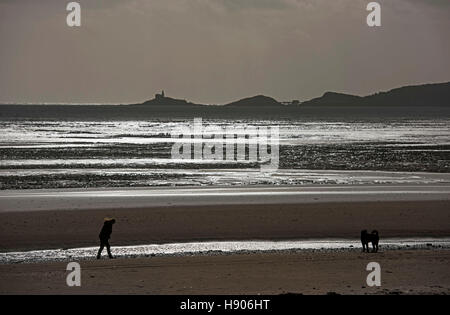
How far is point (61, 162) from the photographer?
38312mm

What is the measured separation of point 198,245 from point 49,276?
185 inches

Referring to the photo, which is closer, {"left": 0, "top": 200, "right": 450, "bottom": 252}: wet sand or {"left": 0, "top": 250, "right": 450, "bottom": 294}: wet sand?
{"left": 0, "top": 250, "right": 450, "bottom": 294}: wet sand

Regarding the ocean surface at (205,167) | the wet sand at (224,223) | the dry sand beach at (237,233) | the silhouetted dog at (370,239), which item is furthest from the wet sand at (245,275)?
the ocean surface at (205,167)

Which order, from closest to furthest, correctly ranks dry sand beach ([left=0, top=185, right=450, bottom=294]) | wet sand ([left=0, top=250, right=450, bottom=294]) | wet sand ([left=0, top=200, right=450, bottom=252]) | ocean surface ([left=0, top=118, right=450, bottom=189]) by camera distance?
wet sand ([left=0, top=250, right=450, bottom=294]), dry sand beach ([left=0, top=185, right=450, bottom=294]), wet sand ([left=0, top=200, right=450, bottom=252]), ocean surface ([left=0, top=118, right=450, bottom=189])

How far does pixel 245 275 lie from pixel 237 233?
18.1 feet

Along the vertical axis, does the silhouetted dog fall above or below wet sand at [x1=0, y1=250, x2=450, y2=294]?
above

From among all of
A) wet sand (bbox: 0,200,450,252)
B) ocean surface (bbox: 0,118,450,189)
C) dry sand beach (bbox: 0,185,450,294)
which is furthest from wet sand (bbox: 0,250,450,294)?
ocean surface (bbox: 0,118,450,189)

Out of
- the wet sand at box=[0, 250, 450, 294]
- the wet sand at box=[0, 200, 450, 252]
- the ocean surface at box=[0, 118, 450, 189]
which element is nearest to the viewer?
the wet sand at box=[0, 250, 450, 294]

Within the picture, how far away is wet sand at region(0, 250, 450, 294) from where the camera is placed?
1047 centimetres

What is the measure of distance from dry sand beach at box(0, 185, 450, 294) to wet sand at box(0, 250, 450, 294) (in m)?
0.02

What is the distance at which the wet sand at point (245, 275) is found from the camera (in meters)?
10.5

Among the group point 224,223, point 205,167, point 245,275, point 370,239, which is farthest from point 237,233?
point 205,167

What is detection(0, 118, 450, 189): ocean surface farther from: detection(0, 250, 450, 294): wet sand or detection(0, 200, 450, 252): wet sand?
detection(0, 250, 450, 294): wet sand
